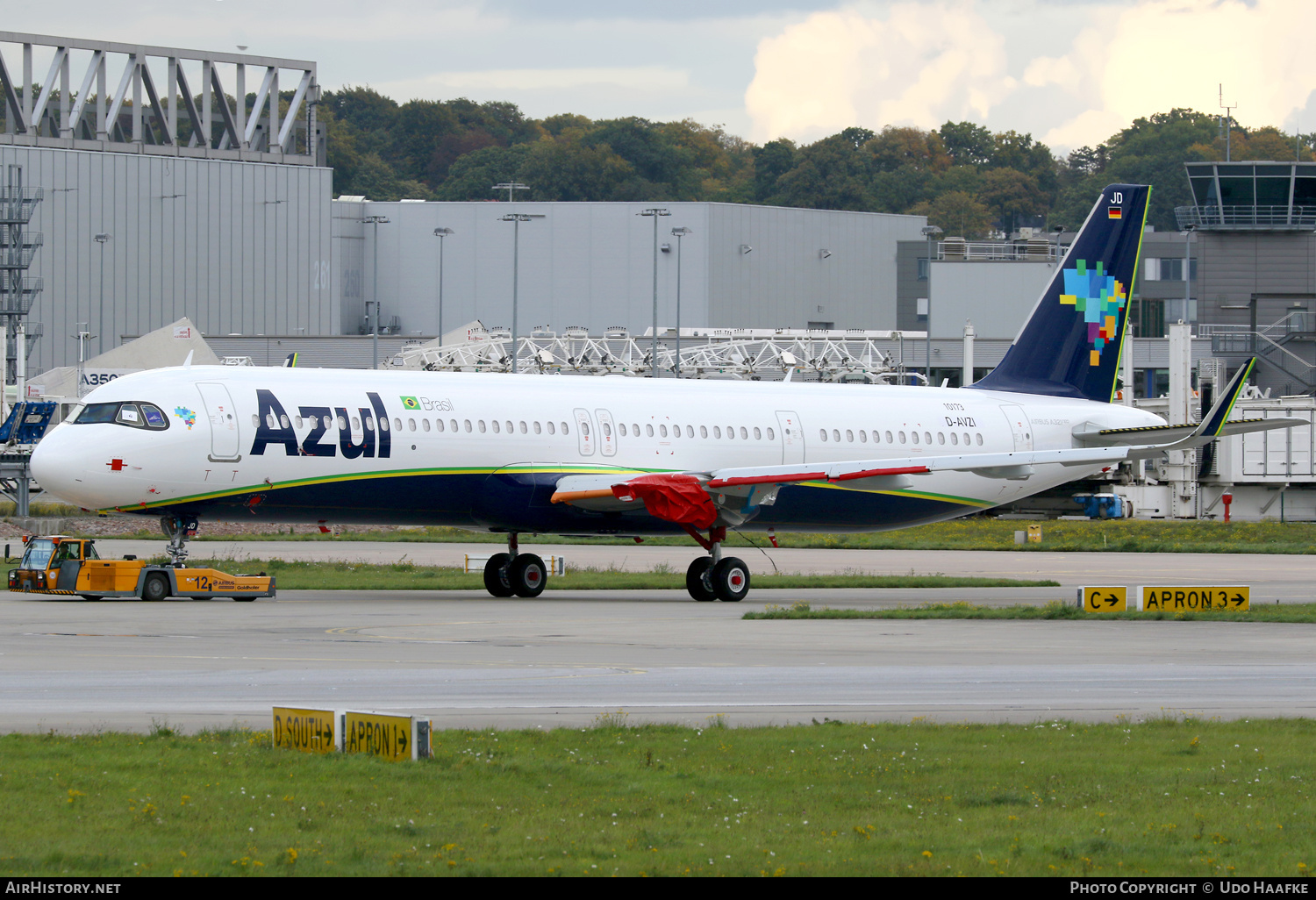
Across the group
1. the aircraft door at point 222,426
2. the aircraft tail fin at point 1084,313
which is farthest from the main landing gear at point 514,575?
the aircraft tail fin at point 1084,313

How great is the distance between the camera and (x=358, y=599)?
37.1 m

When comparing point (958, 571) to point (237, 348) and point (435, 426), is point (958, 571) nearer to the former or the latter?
point (435, 426)

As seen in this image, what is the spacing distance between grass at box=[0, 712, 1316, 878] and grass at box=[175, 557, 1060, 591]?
82.3 ft

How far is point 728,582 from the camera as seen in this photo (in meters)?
38.5

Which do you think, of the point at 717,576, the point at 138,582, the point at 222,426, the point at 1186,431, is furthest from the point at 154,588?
the point at 1186,431

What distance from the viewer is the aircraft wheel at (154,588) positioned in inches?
1391

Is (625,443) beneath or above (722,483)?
above

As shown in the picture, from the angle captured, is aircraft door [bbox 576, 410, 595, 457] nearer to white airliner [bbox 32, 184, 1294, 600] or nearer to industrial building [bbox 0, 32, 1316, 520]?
white airliner [bbox 32, 184, 1294, 600]

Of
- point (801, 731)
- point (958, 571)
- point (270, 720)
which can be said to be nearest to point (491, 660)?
point (270, 720)

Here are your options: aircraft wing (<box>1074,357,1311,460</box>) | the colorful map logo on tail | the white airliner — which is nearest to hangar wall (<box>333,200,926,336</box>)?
the colorful map logo on tail

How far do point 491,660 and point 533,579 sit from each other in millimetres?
14758

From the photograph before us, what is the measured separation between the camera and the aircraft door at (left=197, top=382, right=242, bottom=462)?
1346 inches

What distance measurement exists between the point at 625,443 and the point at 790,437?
487 centimetres

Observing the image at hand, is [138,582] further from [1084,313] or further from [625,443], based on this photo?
[1084,313]
